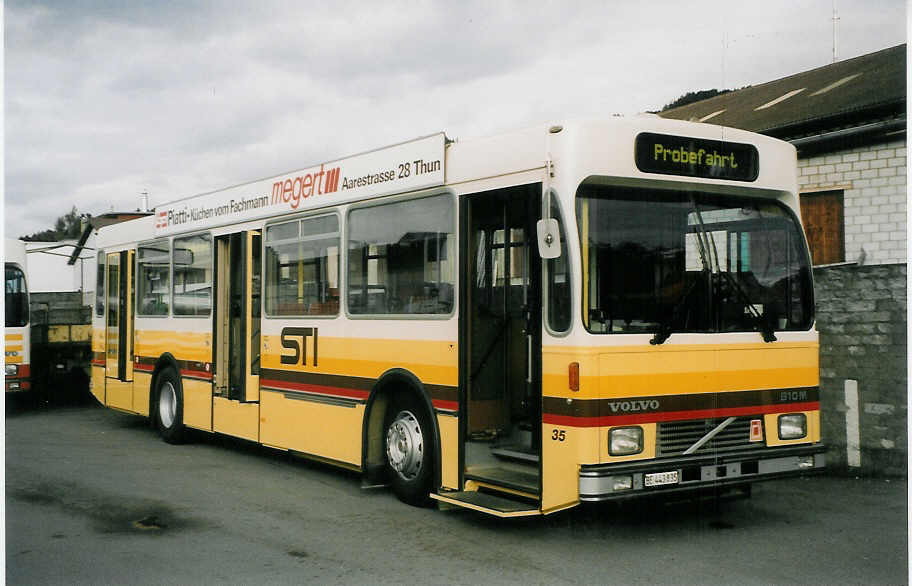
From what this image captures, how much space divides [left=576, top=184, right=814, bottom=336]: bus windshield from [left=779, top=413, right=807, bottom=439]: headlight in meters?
0.63

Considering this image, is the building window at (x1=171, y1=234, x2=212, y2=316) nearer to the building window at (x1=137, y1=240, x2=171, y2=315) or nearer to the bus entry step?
the building window at (x1=137, y1=240, x2=171, y2=315)

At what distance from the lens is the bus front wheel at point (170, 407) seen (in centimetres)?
1243

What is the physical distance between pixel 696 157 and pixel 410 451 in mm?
3361

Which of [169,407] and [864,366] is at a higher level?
[864,366]

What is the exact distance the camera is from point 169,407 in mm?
12836

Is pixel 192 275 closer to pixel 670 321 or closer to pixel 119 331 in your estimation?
pixel 119 331

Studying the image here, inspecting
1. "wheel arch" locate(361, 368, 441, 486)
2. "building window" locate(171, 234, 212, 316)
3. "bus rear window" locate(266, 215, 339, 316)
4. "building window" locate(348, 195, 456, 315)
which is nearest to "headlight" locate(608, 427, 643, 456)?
"building window" locate(348, 195, 456, 315)

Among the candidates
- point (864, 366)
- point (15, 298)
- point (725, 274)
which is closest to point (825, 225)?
point (864, 366)

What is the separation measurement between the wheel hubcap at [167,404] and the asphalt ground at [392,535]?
7.82ft

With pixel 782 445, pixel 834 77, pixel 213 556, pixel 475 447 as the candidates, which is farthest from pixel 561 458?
pixel 834 77

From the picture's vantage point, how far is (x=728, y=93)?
66.0 feet

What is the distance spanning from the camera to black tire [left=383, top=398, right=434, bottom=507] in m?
8.14

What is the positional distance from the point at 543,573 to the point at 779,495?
3.55m

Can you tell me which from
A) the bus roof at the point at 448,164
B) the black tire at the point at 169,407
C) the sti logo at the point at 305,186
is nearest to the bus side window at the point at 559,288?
the bus roof at the point at 448,164
